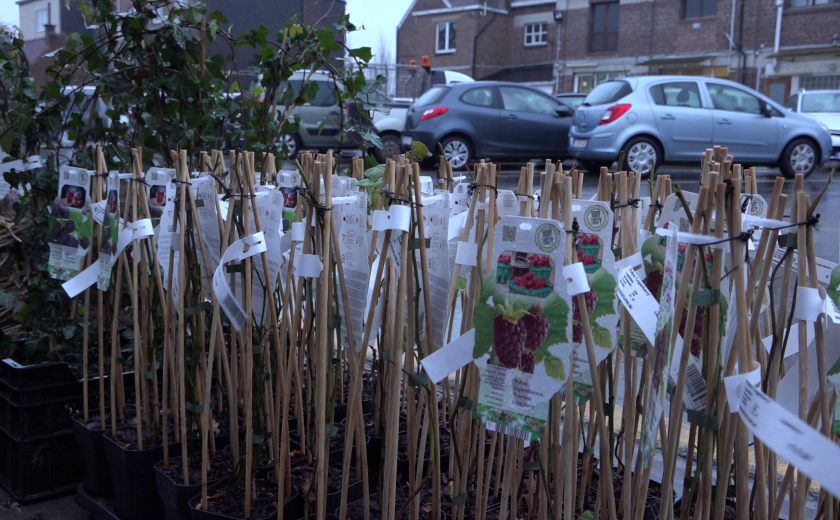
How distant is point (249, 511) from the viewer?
2164mm

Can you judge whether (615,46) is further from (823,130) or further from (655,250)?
(655,250)

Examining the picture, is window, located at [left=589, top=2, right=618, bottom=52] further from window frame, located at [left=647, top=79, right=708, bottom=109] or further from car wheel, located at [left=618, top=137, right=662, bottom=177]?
car wheel, located at [left=618, top=137, right=662, bottom=177]

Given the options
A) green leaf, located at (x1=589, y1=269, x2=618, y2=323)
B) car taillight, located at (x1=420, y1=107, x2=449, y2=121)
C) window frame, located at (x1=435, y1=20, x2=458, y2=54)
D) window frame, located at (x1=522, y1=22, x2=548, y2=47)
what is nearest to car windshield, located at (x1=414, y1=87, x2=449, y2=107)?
car taillight, located at (x1=420, y1=107, x2=449, y2=121)

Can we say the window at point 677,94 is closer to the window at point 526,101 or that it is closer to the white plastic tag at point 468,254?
the window at point 526,101

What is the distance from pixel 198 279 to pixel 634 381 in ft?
4.45

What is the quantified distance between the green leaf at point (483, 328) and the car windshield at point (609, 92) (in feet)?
32.0

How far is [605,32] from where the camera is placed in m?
26.7

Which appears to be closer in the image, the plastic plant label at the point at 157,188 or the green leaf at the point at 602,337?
the green leaf at the point at 602,337

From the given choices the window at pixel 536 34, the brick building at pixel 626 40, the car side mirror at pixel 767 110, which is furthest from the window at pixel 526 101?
the window at pixel 536 34

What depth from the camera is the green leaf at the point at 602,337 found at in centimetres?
166

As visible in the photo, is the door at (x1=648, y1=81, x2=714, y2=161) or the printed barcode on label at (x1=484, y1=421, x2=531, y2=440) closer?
the printed barcode on label at (x1=484, y1=421, x2=531, y2=440)

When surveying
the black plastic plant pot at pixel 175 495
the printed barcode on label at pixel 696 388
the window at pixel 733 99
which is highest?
the window at pixel 733 99

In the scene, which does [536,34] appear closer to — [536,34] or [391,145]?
[536,34]

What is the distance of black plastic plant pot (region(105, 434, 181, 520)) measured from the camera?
2.44m
